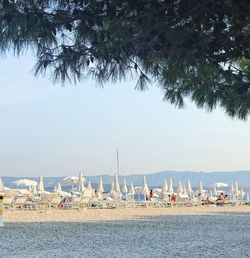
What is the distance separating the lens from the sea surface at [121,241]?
7.07m

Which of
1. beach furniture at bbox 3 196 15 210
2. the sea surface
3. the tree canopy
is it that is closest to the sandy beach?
beach furniture at bbox 3 196 15 210

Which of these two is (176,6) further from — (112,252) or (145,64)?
(112,252)

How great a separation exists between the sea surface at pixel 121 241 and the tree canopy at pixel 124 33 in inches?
118

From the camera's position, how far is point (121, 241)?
851 centimetres

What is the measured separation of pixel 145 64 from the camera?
5199 millimetres

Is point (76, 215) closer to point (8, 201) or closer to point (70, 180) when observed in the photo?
point (8, 201)

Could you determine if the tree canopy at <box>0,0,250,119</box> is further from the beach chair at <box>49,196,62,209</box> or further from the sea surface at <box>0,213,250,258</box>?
the beach chair at <box>49,196,62,209</box>

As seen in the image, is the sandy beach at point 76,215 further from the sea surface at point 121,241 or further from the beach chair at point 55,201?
the sea surface at point 121,241

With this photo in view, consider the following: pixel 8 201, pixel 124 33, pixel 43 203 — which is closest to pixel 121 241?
pixel 124 33

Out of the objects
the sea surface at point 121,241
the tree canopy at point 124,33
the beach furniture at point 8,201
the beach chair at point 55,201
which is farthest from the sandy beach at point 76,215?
the tree canopy at point 124,33

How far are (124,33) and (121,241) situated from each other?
15.8ft

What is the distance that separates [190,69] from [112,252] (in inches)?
121

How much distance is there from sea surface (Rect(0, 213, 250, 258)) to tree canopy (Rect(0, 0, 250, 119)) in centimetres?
299

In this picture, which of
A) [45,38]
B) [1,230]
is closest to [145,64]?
[45,38]
